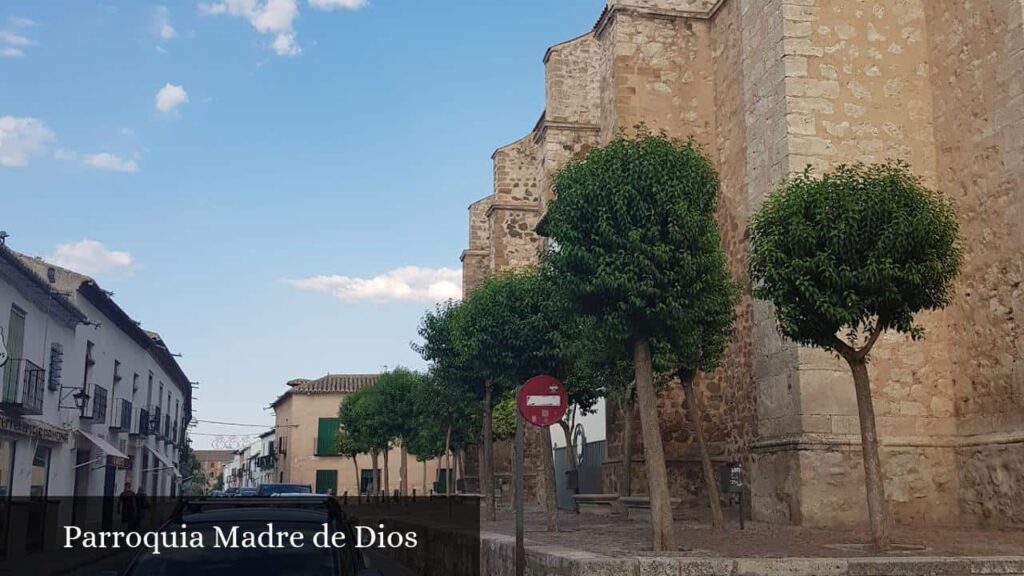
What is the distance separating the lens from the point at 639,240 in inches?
444

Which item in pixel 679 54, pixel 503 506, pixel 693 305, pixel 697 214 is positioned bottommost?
pixel 503 506

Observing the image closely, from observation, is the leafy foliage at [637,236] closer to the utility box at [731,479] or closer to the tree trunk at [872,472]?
the tree trunk at [872,472]

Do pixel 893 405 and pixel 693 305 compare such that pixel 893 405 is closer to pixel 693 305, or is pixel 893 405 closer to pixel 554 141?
pixel 693 305

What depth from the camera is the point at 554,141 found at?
25.9 meters

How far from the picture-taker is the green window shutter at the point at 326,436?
68375mm

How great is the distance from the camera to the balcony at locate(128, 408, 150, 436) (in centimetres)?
3447

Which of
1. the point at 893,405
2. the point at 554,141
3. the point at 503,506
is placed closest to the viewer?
the point at 893,405

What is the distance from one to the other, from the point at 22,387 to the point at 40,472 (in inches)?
143

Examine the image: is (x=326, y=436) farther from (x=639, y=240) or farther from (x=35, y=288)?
(x=639, y=240)

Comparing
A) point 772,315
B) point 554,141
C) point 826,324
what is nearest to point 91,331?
point 554,141

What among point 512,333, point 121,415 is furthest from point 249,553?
point 121,415

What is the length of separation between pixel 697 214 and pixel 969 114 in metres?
4.72

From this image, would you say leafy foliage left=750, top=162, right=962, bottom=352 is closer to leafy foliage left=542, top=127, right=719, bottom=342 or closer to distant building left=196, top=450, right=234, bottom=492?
leafy foliage left=542, top=127, right=719, bottom=342

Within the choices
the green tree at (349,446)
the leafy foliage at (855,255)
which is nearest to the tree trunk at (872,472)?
the leafy foliage at (855,255)
